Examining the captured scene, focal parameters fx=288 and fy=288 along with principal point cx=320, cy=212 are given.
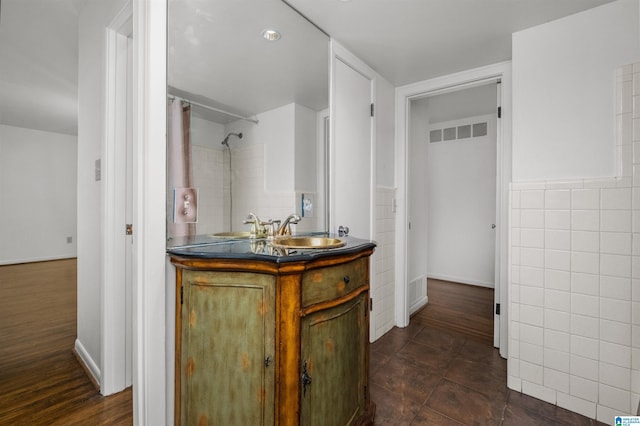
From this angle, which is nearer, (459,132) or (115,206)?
(115,206)

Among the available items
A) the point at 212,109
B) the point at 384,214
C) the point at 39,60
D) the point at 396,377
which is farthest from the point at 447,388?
the point at 39,60

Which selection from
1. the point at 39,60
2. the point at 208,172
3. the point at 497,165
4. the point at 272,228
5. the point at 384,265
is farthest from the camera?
the point at 39,60

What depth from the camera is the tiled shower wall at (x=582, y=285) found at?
1.59 metres

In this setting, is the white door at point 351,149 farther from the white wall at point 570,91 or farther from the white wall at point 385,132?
the white wall at point 570,91

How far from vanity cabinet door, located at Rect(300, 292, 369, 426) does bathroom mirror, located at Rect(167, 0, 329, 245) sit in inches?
27.9

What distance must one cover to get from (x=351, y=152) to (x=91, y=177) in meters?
1.87

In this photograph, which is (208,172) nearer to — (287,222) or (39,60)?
(287,222)

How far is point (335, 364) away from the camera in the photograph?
123cm

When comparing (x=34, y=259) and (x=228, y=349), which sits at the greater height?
(x=228, y=349)

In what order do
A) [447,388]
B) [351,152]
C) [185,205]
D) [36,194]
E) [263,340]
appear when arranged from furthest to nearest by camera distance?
[36,194] < [351,152] < [447,388] < [185,205] < [263,340]

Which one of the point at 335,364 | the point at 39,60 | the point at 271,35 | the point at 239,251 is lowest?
the point at 335,364

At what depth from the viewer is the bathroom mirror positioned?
4.45ft

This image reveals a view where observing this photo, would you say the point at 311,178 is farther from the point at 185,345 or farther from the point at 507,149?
the point at 507,149

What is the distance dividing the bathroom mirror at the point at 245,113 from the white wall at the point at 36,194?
5993 mm
